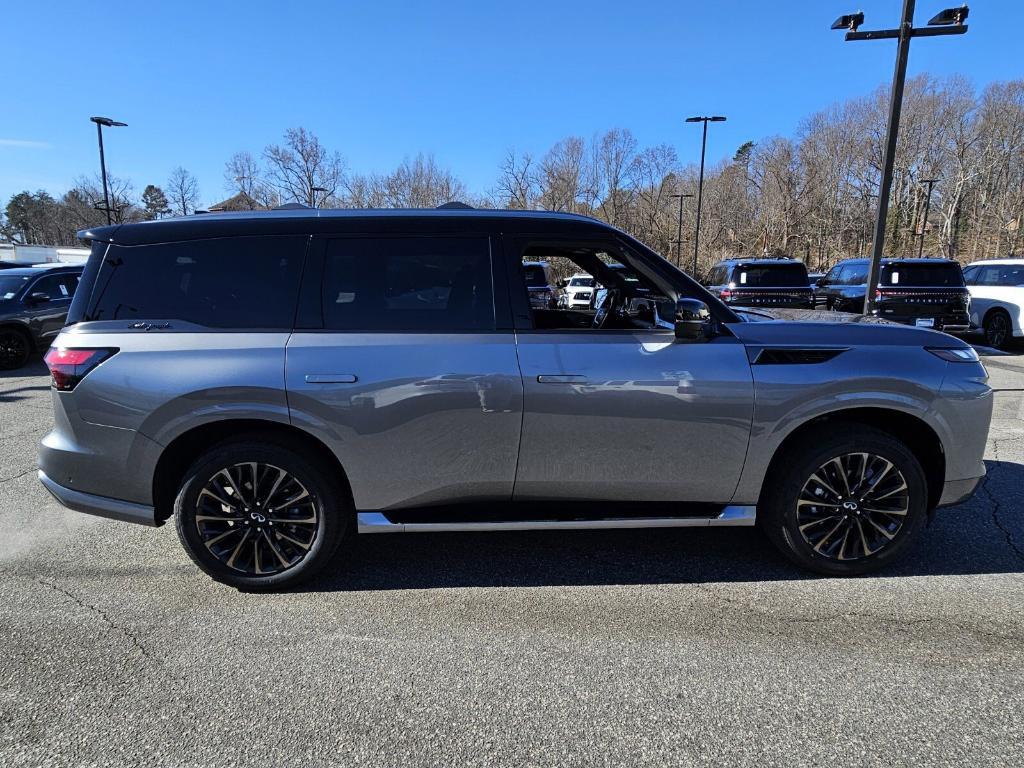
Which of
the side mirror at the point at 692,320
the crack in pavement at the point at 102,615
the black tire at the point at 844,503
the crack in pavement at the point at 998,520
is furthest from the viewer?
the crack in pavement at the point at 998,520

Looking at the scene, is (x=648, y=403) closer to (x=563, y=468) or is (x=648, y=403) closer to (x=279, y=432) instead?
(x=563, y=468)

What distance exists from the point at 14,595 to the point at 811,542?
4317 mm

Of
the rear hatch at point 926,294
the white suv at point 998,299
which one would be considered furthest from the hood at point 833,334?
the white suv at point 998,299

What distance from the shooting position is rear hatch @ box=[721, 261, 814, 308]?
13.8 meters

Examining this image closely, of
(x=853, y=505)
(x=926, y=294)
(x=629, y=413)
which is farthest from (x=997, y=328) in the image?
(x=629, y=413)

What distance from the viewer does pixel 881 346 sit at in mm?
3264

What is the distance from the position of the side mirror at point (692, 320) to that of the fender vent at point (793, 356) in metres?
0.31

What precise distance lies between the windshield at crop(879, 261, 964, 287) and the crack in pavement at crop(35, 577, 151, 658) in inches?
516

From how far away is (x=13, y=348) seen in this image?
10.4 meters

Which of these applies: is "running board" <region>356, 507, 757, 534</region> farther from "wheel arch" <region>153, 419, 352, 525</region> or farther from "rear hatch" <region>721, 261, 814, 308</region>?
"rear hatch" <region>721, 261, 814, 308</region>

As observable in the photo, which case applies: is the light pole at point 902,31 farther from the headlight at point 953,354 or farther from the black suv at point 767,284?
the headlight at point 953,354

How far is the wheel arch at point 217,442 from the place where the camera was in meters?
3.19

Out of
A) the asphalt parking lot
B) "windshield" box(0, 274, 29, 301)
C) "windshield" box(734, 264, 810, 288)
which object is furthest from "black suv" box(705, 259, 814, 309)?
"windshield" box(0, 274, 29, 301)

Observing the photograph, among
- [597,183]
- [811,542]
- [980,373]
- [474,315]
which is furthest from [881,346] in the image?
[597,183]
